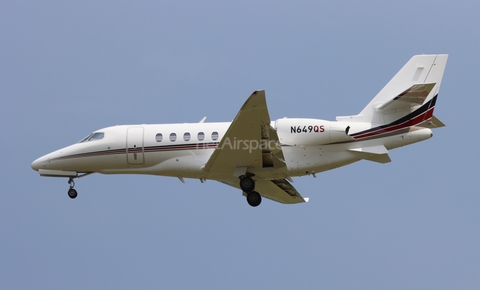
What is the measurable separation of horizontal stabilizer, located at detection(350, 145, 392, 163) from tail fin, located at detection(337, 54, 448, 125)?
0.79 m

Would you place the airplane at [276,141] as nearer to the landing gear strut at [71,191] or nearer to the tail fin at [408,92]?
the tail fin at [408,92]

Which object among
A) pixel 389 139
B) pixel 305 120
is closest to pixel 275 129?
pixel 305 120

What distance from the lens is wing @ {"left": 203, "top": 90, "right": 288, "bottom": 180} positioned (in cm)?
2373

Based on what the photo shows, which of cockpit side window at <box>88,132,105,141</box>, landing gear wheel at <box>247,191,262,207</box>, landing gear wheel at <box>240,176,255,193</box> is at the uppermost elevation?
cockpit side window at <box>88,132,105,141</box>

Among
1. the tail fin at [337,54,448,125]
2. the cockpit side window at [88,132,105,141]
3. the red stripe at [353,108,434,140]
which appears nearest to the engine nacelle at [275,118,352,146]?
the red stripe at [353,108,434,140]

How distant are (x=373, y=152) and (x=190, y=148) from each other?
5.72 meters

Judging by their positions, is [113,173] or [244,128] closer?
[244,128]

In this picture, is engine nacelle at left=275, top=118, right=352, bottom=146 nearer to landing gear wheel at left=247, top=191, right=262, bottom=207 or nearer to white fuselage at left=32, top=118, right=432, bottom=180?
white fuselage at left=32, top=118, right=432, bottom=180

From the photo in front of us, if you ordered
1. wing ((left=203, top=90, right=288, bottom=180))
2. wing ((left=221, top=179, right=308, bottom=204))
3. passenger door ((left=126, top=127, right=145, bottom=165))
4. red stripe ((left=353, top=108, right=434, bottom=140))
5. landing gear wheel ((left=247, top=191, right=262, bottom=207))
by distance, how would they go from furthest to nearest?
wing ((left=221, top=179, right=308, bottom=204)) < passenger door ((left=126, top=127, right=145, bottom=165)) < landing gear wheel ((left=247, top=191, right=262, bottom=207)) < red stripe ((left=353, top=108, right=434, bottom=140)) < wing ((left=203, top=90, right=288, bottom=180))

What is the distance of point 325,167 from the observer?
26.2 meters

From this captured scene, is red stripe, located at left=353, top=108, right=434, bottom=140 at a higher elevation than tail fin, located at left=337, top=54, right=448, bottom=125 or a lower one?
lower

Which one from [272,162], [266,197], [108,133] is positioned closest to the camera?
[272,162]

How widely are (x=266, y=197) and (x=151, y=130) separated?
204 inches

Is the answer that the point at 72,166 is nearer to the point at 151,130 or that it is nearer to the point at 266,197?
the point at 151,130
